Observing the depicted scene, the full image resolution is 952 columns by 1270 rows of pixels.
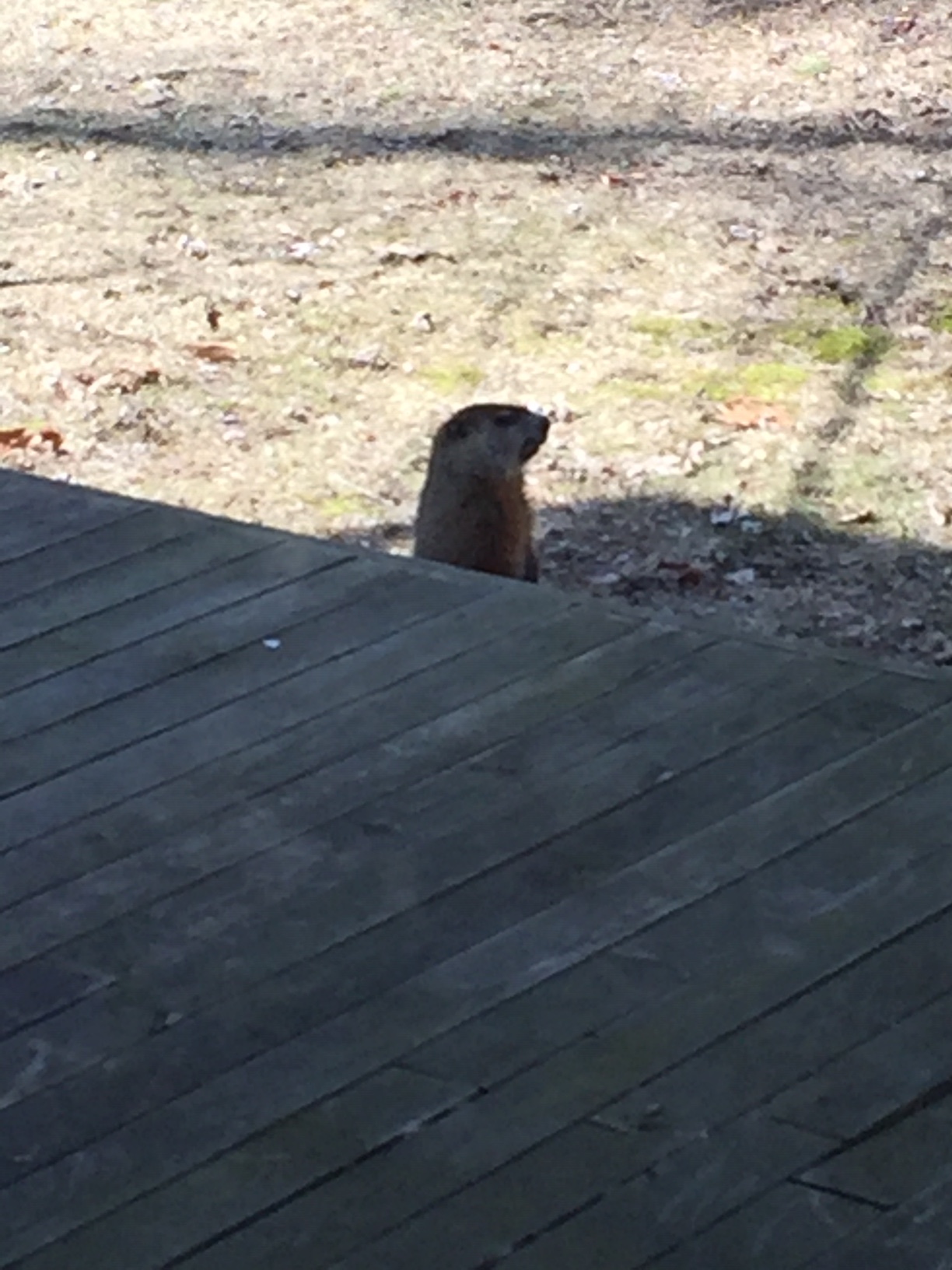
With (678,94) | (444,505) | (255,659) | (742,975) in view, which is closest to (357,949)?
(742,975)

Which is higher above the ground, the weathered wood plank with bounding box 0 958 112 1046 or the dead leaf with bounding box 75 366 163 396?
the weathered wood plank with bounding box 0 958 112 1046

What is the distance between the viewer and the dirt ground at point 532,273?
20.8ft

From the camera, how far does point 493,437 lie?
5660mm

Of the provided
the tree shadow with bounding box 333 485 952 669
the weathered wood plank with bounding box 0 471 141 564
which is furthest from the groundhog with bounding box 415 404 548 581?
the weathered wood plank with bounding box 0 471 141 564

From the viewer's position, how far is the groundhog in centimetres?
552

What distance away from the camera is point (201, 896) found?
125 inches

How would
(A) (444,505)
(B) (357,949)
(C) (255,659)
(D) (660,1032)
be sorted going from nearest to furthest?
1. (D) (660,1032)
2. (B) (357,949)
3. (C) (255,659)
4. (A) (444,505)

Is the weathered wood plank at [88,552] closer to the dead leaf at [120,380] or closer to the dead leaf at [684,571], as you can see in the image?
the dead leaf at [684,571]

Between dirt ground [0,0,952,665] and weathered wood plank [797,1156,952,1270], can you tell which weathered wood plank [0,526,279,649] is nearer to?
dirt ground [0,0,952,665]

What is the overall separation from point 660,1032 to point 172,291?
5.48 meters

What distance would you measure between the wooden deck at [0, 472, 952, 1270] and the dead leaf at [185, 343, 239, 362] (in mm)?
3221

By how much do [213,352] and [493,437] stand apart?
2019 millimetres

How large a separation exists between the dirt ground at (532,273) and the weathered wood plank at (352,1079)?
9.22 ft

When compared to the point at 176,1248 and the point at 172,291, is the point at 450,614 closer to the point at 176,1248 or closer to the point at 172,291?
the point at 176,1248
